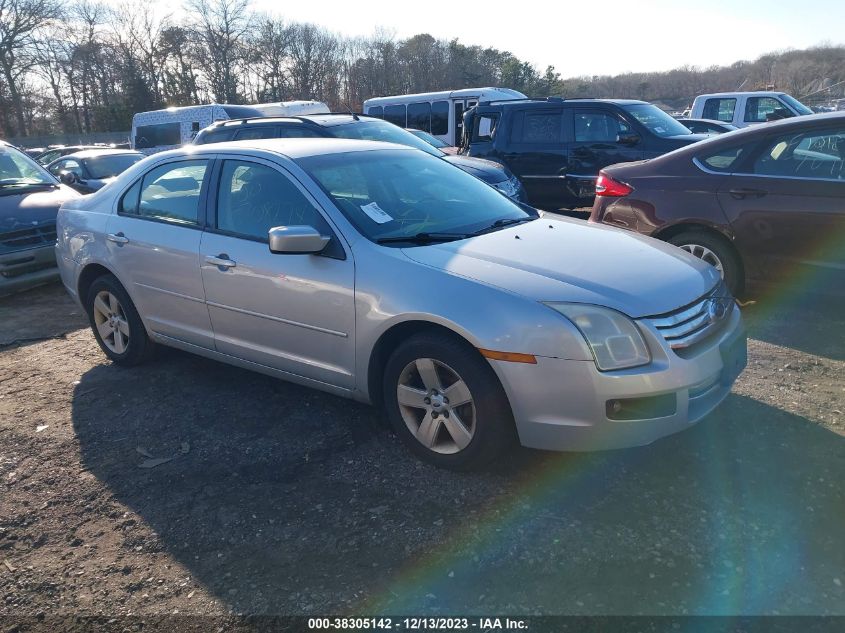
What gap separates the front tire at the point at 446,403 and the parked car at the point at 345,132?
5357 millimetres

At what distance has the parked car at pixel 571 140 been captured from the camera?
934cm

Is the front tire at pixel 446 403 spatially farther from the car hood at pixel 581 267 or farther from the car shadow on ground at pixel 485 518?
the car hood at pixel 581 267

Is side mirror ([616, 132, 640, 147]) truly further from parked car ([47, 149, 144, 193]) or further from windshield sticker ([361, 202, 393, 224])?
parked car ([47, 149, 144, 193])

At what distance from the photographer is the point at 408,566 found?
2.66 m

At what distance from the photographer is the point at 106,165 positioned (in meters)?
12.3

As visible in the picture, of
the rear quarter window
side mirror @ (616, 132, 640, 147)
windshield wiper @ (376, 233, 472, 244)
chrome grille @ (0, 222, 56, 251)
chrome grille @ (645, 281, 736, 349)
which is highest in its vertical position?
the rear quarter window

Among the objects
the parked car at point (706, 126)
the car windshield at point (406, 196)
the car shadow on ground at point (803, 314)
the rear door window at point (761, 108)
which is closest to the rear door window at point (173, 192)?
the car windshield at point (406, 196)

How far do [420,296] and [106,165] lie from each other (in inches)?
440

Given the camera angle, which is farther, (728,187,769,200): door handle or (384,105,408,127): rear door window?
(384,105,408,127): rear door window

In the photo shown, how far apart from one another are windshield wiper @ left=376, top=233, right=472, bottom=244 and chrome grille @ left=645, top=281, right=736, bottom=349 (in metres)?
1.15

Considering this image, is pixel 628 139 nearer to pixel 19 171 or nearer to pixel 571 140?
pixel 571 140

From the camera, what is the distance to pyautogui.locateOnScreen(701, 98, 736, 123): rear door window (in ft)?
49.9

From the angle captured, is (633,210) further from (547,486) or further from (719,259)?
(547,486)

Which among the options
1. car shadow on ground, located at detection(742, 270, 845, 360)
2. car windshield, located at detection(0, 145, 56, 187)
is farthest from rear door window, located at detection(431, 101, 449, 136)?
car shadow on ground, located at detection(742, 270, 845, 360)
